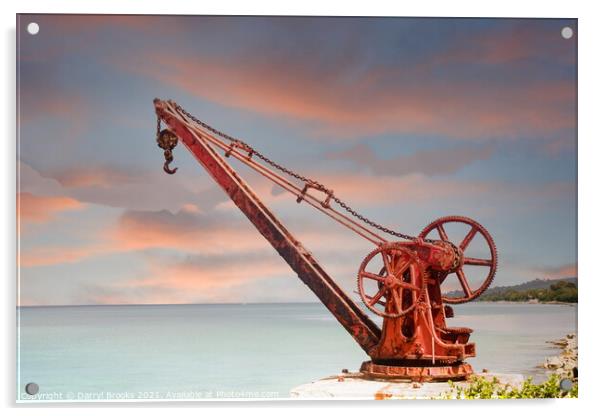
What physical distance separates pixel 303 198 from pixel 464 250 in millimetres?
1291

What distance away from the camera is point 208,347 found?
6363 millimetres

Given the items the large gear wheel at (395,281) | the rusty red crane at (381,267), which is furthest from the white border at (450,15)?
the large gear wheel at (395,281)

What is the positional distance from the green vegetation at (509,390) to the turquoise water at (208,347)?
0.12 m

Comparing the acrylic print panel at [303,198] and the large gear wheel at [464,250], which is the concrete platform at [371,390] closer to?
the acrylic print panel at [303,198]

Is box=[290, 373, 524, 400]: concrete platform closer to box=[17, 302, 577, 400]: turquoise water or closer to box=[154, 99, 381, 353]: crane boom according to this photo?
box=[17, 302, 577, 400]: turquoise water

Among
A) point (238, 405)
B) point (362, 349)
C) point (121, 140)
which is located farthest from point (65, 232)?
point (362, 349)

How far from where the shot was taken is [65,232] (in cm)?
631

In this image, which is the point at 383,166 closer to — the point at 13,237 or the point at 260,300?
the point at 260,300

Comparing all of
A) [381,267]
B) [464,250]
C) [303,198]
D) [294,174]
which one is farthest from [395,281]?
[294,174]

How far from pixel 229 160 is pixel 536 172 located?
7.82 feet

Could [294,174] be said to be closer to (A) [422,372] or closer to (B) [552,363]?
(A) [422,372]

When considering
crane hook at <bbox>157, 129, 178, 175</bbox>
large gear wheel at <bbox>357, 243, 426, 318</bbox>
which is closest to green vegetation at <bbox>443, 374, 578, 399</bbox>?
large gear wheel at <bbox>357, 243, 426, 318</bbox>

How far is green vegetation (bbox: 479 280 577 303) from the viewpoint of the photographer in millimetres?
6355

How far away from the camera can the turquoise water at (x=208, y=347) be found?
620 centimetres
